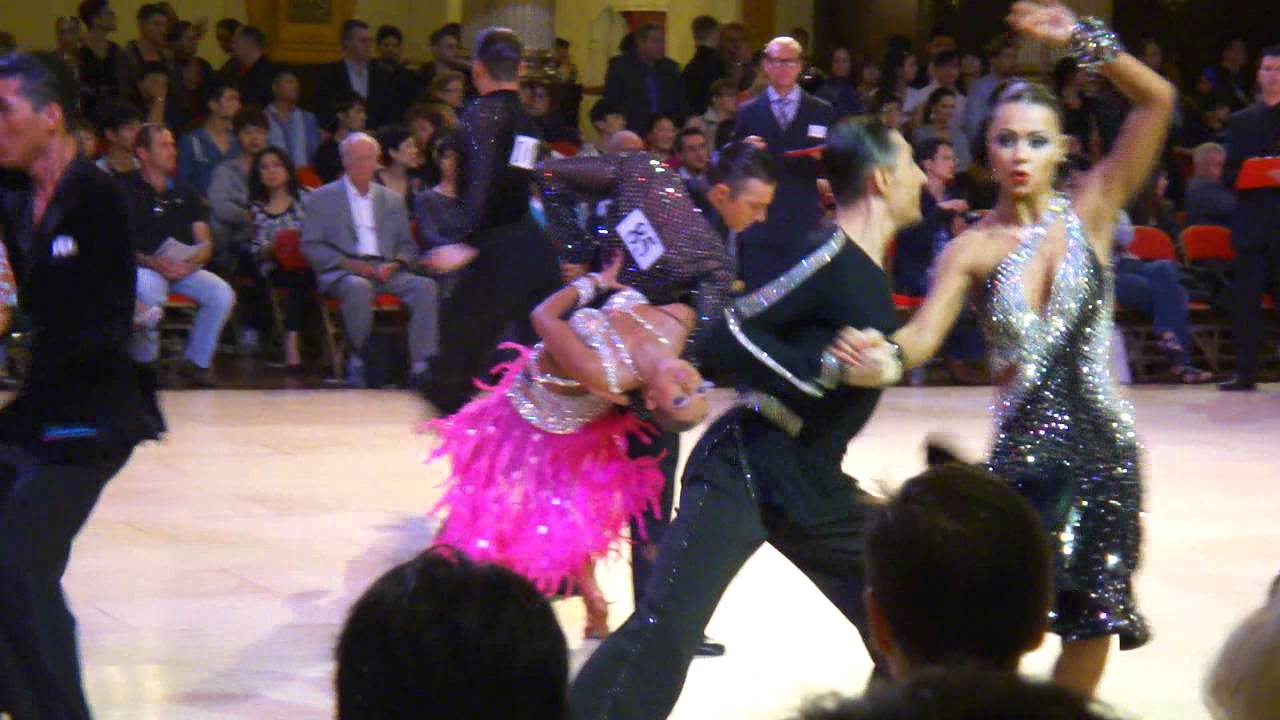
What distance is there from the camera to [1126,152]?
3.65 m

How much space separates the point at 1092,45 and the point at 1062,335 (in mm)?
626

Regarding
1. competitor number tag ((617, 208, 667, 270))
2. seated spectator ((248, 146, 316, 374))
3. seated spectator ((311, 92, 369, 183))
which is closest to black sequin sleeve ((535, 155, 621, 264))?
competitor number tag ((617, 208, 667, 270))

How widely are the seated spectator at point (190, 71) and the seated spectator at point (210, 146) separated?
0.72 meters

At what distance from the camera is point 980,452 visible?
8.47 metres

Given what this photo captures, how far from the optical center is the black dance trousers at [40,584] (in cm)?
348

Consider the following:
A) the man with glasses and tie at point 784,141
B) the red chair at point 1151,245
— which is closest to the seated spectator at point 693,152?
the man with glasses and tie at point 784,141

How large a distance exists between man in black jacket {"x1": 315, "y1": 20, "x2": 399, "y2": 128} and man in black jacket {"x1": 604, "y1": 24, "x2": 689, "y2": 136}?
5.50 feet

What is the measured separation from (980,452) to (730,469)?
5.05m

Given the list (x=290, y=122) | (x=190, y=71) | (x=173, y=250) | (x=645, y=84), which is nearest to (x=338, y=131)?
(x=290, y=122)

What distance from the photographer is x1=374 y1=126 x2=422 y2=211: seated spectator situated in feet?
37.6

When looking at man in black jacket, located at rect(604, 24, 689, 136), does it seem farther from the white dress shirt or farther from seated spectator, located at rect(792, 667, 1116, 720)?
seated spectator, located at rect(792, 667, 1116, 720)

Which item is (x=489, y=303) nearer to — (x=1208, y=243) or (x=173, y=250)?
(x=173, y=250)

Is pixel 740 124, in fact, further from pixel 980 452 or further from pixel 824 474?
pixel 824 474

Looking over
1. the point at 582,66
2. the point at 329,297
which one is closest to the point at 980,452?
the point at 329,297
